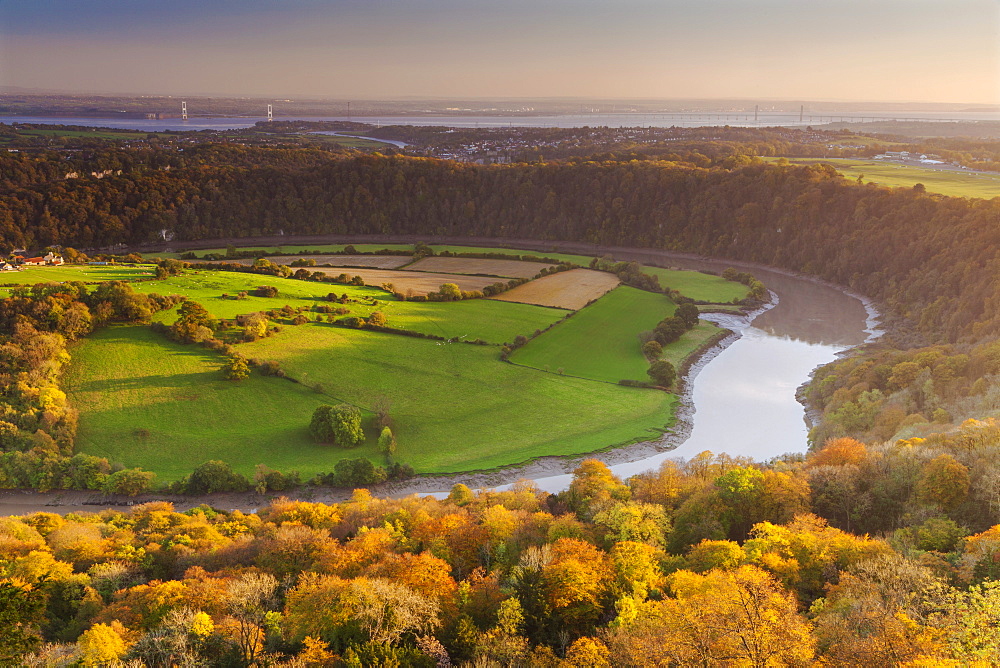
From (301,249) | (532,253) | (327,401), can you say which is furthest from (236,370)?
(532,253)

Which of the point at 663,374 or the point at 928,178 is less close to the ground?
→ the point at 928,178

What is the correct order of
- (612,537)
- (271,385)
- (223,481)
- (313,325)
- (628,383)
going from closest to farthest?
(612,537) → (223,481) → (271,385) → (628,383) → (313,325)

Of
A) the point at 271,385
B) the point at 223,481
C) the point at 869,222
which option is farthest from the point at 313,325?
the point at 869,222

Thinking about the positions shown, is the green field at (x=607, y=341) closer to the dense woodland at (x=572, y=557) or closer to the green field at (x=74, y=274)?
the dense woodland at (x=572, y=557)

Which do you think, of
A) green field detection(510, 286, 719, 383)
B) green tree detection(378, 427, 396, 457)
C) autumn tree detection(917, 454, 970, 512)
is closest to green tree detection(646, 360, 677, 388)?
green field detection(510, 286, 719, 383)

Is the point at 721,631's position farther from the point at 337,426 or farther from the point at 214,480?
the point at 337,426

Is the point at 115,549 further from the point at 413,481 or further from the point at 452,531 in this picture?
the point at 413,481

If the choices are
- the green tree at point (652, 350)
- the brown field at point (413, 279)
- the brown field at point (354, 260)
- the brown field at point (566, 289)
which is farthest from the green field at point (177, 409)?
the brown field at point (354, 260)
